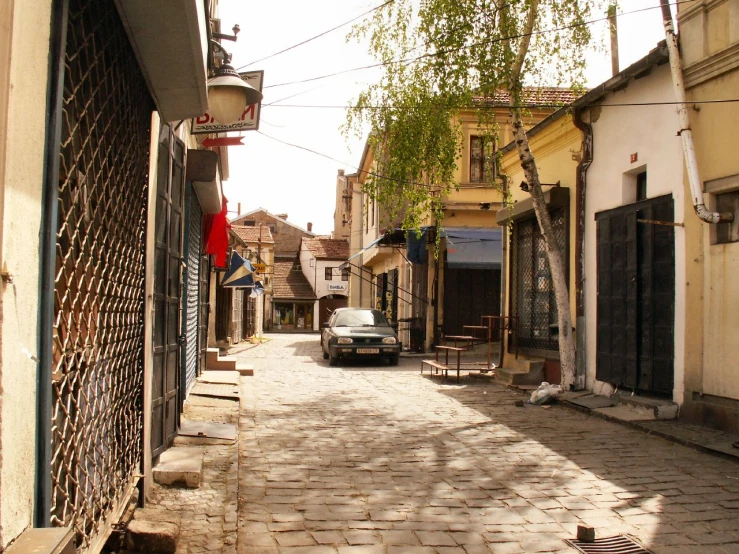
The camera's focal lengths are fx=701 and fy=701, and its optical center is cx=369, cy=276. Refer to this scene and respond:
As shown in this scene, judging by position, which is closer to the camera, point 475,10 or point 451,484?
point 451,484

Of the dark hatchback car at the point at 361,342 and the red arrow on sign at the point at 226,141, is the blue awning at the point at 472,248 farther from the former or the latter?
the red arrow on sign at the point at 226,141

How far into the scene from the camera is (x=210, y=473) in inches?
238

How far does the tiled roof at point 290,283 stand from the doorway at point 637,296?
139 feet

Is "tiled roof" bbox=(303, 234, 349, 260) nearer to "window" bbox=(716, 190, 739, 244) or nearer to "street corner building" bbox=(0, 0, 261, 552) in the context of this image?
"window" bbox=(716, 190, 739, 244)

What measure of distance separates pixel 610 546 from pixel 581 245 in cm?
772

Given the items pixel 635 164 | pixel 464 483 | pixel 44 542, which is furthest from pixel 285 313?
pixel 44 542

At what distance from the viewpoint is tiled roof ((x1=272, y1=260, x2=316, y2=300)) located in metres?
52.4

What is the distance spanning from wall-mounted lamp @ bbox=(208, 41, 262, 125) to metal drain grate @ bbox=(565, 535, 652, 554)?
422 centimetres

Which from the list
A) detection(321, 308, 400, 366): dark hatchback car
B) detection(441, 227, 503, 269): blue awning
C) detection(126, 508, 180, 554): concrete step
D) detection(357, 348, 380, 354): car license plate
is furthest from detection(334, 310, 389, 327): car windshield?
detection(126, 508, 180, 554): concrete step

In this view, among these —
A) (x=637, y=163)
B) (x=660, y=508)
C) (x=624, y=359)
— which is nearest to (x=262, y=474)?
(x=660, y=508)

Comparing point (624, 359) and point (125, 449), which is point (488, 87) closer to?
point (624, 359)

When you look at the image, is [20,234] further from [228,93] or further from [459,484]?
[459,484]

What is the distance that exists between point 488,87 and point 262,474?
708cm

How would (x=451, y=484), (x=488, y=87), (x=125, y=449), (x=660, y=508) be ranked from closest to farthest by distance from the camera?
(x=125, y=449), (x=660, y=508), (x=451, y=484), (x=488, y=87)
